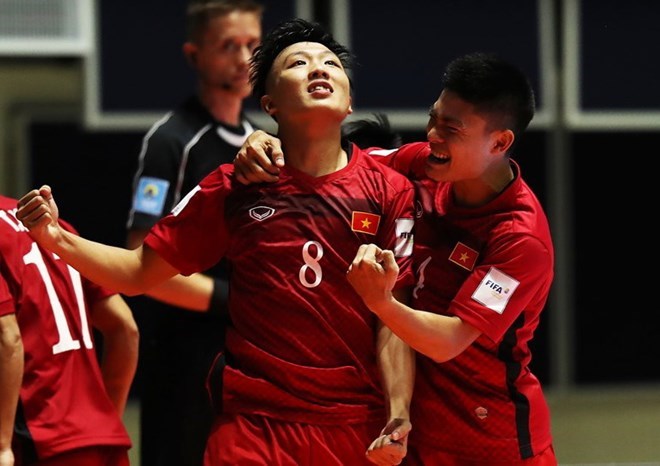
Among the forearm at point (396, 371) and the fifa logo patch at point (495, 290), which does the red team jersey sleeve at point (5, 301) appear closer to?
the forearm at point (396, 371)

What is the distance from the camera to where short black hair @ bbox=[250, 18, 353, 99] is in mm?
3680

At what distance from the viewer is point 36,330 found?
12.4 feet

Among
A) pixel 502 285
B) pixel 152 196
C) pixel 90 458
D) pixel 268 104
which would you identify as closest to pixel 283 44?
pixel 268 104

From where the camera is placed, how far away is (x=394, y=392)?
3387 millimetres

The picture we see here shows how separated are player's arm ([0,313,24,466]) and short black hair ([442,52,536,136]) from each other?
4.28 feet

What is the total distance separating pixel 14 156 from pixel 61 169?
14.4 inches

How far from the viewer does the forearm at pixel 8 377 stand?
3.61 metres

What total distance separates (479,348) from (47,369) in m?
1.19

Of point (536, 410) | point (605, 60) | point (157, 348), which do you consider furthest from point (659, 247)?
point (536, 410)

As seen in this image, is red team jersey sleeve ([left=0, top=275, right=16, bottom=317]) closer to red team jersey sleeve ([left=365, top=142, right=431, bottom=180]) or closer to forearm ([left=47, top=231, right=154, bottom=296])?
forearm ([left=47, top=231, right=154, bottom=296])

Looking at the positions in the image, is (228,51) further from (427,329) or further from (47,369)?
(427,329)

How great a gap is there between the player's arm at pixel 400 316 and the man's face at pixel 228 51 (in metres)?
1.97

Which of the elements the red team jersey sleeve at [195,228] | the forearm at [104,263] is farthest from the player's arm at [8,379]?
the red team jersey sleeve at [195,228]

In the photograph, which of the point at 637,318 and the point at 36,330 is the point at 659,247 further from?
the point at 36,330
